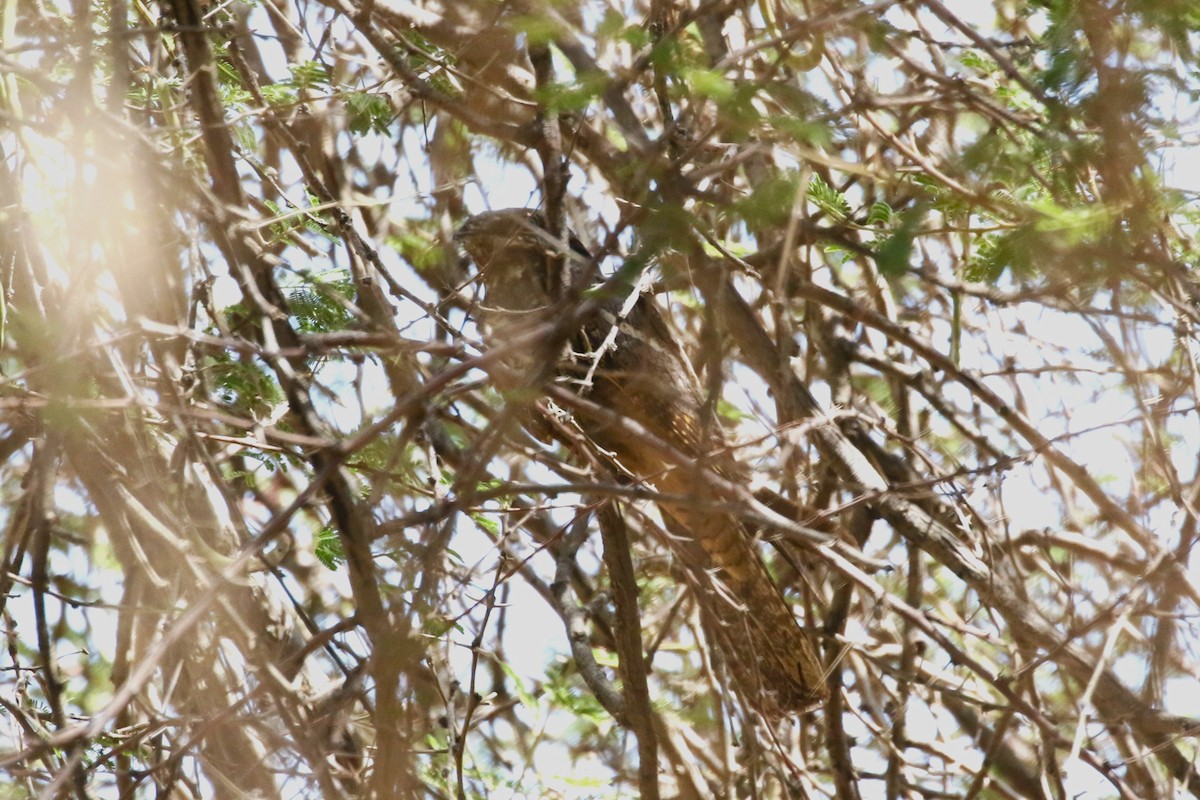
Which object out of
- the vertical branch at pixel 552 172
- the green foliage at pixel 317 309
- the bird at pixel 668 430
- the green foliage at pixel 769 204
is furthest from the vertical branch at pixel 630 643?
the green foliage at pixel 769 204

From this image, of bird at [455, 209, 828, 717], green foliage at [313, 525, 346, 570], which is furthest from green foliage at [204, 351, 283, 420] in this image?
bird at [455, 209, 828, 717]

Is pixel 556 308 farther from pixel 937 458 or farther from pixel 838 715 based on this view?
pixel 937 458

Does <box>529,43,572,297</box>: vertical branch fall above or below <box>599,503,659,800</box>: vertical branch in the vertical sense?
above

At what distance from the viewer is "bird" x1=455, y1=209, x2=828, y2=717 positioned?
338cm

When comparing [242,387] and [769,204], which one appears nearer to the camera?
[769,204]

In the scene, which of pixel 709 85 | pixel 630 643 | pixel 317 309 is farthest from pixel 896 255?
pixel 317 309

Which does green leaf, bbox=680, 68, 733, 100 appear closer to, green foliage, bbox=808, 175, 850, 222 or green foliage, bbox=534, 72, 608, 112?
green foliage, bbox=534, 72, 608, 112

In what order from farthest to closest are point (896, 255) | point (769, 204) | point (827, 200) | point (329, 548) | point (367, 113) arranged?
point (367, 113) → point (329, 548) → point (827, 200) → point (769, 204) → point (896, 255)

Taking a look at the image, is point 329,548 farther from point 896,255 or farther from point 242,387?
point 896,255

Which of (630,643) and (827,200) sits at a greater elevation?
(827,200)

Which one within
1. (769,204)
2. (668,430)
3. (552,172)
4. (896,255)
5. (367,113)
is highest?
(367,113)

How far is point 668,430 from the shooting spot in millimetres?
3633

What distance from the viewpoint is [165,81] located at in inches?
128

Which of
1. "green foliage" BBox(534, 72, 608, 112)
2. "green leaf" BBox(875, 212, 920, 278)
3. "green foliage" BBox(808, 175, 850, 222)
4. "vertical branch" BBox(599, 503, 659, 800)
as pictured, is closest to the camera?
"green leaf" BBox(875, 212, 920, 278)
